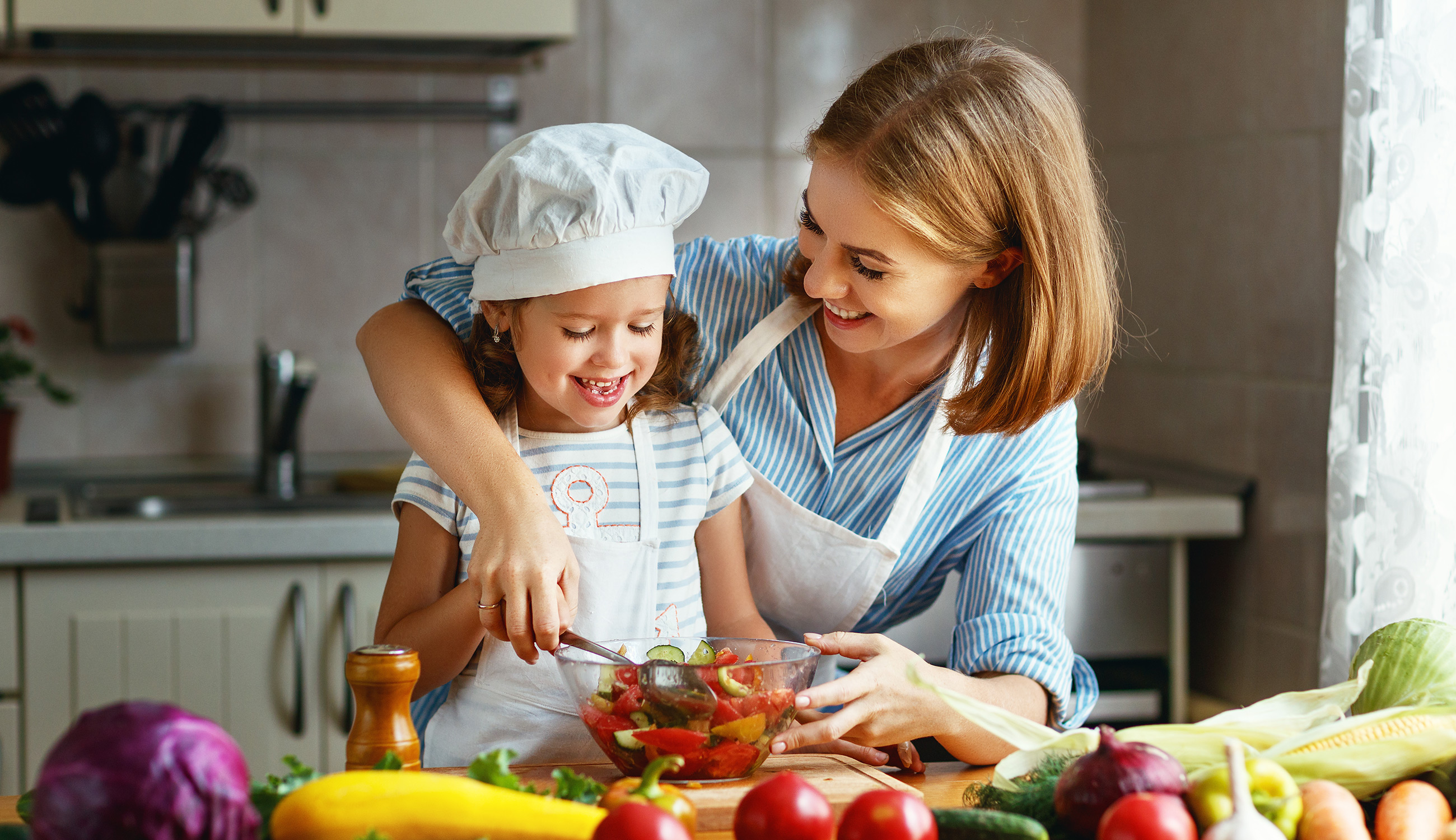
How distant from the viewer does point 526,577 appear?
37.7 inches

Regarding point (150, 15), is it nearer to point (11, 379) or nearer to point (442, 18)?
point (442, 18)

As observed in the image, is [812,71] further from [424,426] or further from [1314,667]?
[424,426]

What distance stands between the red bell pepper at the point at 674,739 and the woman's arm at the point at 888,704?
7 cm

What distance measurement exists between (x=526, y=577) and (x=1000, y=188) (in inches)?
21.0

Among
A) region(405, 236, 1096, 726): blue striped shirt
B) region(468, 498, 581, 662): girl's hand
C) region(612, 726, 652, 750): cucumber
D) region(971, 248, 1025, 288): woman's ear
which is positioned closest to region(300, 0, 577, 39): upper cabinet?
region(405, 236, 1096, 726): blue striped shirt

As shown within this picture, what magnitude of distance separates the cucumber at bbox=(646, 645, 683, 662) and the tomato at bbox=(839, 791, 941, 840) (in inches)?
9.7

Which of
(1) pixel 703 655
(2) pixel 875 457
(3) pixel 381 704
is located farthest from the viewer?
(2) pixel 875 457

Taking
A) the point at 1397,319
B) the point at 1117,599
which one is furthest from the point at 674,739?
the point at 1117,599

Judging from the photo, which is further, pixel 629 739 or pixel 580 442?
pixel 580 442

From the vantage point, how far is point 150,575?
198 centimetres

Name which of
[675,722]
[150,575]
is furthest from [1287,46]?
[150,575]

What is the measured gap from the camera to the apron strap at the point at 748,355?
132cm

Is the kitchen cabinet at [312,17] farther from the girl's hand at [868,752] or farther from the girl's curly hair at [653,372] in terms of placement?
the girl's hand at [868,752]

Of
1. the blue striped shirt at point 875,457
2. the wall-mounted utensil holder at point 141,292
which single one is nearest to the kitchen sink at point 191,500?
the wall-mounted utensil holder at point 141,292
